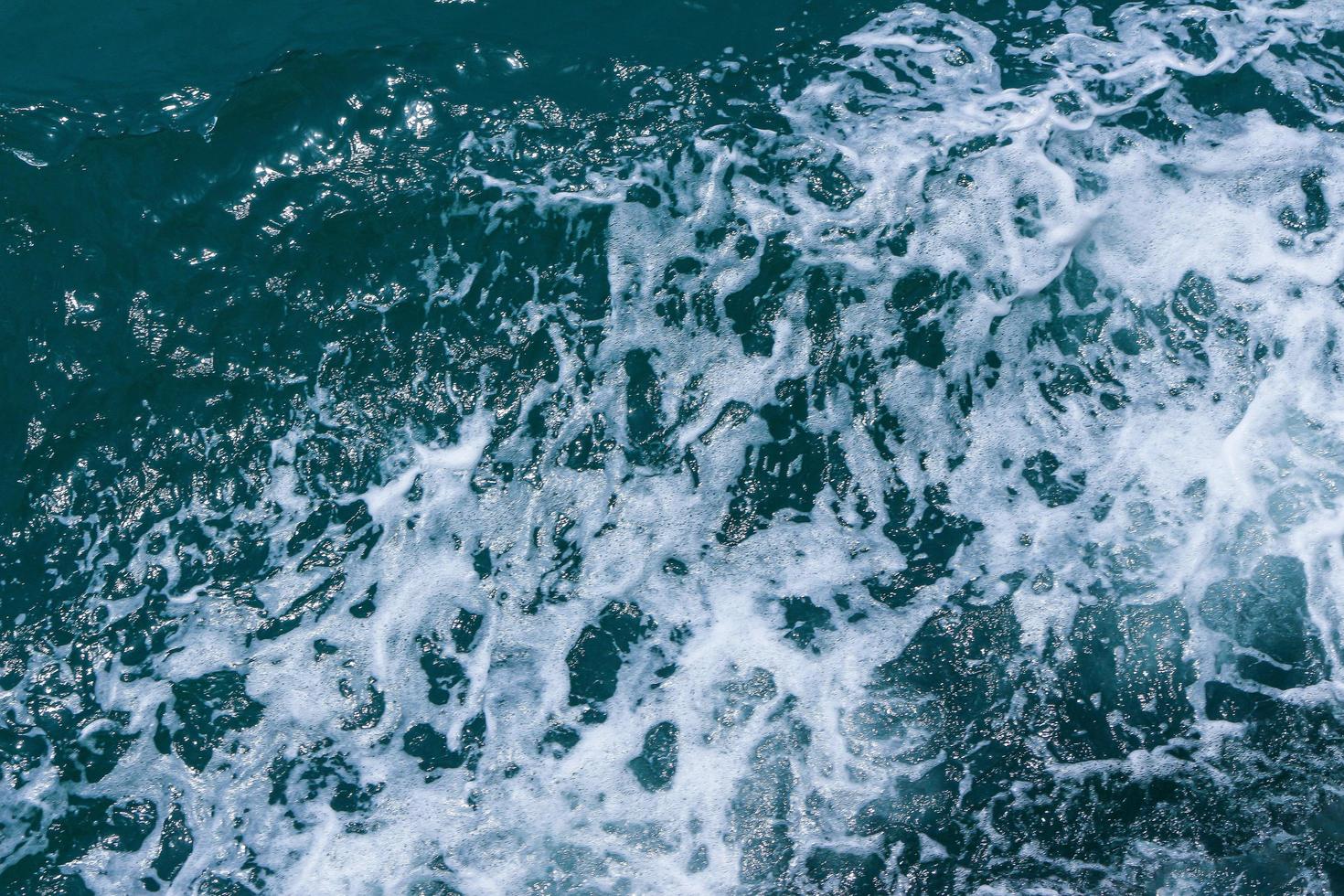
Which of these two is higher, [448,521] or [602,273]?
[602,273]

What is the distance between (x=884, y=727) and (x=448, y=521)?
3.93 m

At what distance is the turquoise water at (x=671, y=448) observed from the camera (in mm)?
6688

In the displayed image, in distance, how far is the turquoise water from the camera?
6.69 metres

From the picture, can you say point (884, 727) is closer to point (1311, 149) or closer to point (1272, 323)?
point (1272, 323)

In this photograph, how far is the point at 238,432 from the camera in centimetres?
773

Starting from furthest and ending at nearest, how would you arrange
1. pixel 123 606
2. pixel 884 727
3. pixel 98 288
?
pixel 98 288
pixel 123 606
pixel 884 727

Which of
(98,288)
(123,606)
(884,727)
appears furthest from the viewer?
(98,288)

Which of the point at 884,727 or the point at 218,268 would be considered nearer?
the point at 884,727

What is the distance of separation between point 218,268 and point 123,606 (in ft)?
10.0

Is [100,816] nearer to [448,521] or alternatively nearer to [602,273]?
[448,521]

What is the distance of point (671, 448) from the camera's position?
25.2ft

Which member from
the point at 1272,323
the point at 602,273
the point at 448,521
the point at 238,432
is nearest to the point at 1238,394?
the point at 1272,323

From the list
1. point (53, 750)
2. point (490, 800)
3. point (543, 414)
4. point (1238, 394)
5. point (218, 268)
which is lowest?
point (490, 800)

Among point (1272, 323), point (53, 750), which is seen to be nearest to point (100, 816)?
point (53, 750)
